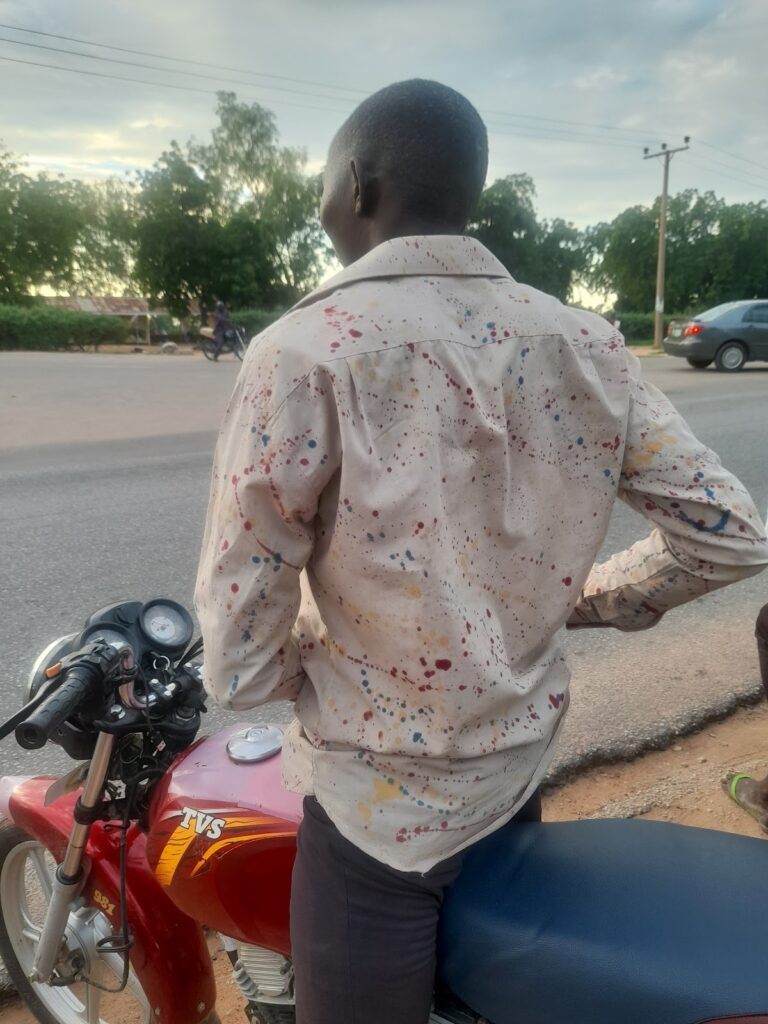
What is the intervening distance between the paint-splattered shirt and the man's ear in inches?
3.7

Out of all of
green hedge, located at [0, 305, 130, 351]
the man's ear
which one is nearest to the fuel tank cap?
the man's ear

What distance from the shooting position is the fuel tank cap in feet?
4.84

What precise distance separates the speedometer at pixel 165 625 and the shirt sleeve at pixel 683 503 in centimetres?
79

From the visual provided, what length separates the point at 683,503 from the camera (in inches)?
47.6

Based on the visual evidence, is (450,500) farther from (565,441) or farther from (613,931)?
(613,931)

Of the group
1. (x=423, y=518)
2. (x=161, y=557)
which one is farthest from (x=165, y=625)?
(x=161, y=557)

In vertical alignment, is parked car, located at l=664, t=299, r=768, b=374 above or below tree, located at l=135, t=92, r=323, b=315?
below

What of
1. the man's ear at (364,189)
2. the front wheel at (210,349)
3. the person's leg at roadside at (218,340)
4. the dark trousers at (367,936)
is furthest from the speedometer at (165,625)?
the front wheel at (210,349)

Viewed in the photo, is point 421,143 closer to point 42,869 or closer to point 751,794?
point 42,869

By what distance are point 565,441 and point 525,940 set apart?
0.66 metres

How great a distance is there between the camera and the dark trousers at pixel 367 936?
1102mm

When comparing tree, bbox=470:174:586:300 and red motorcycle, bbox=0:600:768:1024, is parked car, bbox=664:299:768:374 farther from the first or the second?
tree, bbox=470:174:586:300

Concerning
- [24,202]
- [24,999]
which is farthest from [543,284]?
[24,999]

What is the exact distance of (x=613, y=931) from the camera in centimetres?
107
